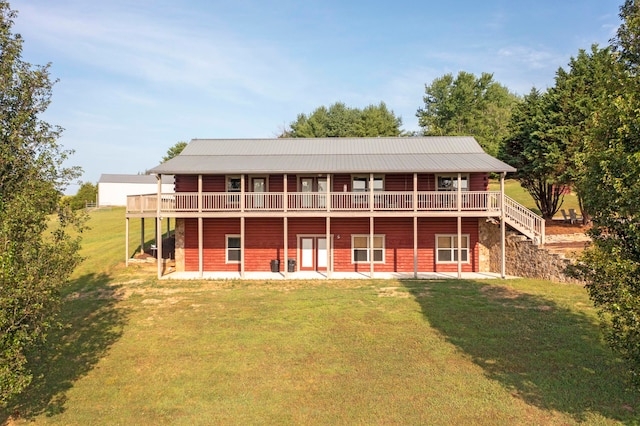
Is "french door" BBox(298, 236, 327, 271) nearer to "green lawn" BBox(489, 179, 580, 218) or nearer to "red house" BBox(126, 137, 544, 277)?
"red house" BBox(126, 137, 544, 277)

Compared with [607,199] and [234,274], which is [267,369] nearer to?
[607,199]

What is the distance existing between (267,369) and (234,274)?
11384 mm

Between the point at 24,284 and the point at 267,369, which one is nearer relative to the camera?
the point at 24,284

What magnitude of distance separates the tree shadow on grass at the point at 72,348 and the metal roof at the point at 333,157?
6583mm

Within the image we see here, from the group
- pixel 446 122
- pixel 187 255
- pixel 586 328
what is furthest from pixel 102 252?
pixel 446 122

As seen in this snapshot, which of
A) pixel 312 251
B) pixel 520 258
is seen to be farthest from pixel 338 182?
pixel 520 258

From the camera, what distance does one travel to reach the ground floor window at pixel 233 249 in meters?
21.2

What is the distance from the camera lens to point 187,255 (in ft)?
69.5

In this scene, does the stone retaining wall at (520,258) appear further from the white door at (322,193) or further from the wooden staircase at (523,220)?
the white door at (322,193)

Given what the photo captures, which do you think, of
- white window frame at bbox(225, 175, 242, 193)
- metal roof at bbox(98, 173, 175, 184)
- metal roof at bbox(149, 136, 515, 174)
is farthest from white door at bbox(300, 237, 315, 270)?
metal roof at bbox(98, 173, 175, 184)

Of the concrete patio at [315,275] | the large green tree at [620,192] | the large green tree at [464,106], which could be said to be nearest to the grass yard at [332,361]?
the large green tree at [620,192]

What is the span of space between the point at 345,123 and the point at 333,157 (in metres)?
40.0

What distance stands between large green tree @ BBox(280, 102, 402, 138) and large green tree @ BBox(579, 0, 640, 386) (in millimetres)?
46254

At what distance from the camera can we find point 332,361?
31.5 feet
